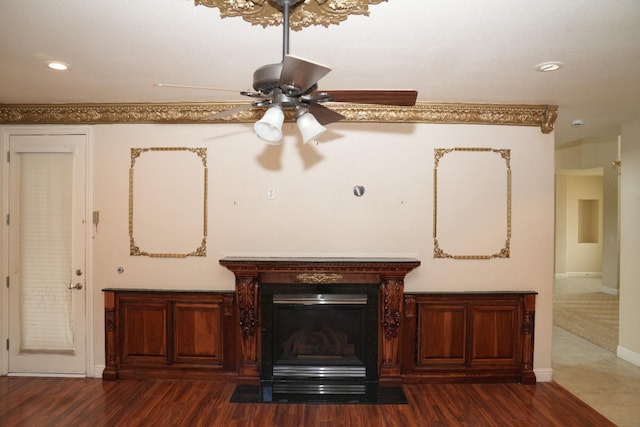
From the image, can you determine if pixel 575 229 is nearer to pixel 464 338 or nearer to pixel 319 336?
pixel 464 338

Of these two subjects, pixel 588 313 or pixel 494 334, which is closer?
pixel 494 334

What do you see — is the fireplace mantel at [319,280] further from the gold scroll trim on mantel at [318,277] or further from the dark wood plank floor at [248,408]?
the dark wood plank floor at [248,408]

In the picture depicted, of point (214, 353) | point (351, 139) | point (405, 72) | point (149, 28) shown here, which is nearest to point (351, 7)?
point (405, 72)

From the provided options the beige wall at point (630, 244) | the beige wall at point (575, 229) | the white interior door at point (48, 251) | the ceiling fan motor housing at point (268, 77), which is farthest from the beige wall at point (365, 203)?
the beige wall at point (575, 229)

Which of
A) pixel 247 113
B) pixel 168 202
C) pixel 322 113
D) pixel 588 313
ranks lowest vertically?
pixel 588 313

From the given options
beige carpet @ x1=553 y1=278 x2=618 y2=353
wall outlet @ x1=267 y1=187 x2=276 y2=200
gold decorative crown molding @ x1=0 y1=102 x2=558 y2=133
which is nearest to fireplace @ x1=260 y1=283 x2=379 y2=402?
wall outlet @ x1=267 y1=187 x2=276 y2=200

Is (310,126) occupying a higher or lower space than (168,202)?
higher

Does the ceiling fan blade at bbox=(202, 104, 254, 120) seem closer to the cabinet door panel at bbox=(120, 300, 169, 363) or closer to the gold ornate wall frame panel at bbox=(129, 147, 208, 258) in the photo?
the gold ornate wall frame panel at bbox=(129, 147, 208, 258)

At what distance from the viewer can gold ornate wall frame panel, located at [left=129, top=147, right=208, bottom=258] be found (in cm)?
367

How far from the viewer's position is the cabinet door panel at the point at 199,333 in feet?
11.8

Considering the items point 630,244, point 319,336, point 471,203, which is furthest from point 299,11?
point 630,244

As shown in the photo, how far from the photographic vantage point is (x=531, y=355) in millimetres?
3611

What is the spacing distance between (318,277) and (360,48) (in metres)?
1.93

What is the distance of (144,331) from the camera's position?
3648mm
